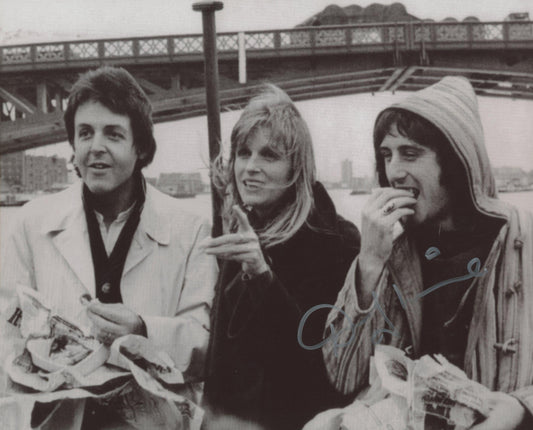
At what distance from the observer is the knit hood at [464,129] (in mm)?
3559

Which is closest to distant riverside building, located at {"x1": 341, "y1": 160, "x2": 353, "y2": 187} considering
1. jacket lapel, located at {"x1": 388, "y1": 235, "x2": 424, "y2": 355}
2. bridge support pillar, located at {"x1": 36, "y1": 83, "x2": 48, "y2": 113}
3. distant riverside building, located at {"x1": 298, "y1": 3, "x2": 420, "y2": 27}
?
jacket lapel, located at {"x1": 388, "y1": 235, "x2": 424, "y2": 355}

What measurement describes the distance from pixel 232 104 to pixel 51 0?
4.05 feet

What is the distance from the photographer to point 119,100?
3756 millimetres

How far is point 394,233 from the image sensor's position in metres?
3.71

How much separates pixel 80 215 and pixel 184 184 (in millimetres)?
568

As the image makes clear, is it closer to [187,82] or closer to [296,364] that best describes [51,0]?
[187,82]

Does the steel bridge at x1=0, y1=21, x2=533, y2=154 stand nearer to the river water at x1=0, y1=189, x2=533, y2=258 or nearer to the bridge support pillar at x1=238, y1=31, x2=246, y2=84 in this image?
the bridge support pillar at x1=238, y1=31, x2=246, y2=84

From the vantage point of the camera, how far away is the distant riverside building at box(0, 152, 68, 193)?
407cm

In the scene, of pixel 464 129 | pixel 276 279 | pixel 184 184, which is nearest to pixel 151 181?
pixel 184 184

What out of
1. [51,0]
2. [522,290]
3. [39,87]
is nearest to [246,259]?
[522,290]

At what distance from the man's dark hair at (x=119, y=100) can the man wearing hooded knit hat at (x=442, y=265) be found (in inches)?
46.7

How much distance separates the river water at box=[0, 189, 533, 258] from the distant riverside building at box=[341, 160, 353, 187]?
6cm

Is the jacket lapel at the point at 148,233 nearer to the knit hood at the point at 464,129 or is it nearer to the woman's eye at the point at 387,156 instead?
the woman's eye at the point at 387,156

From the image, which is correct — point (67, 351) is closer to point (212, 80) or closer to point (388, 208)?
point (212, 80)
